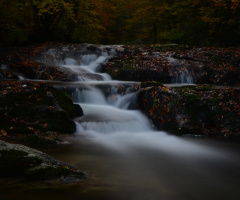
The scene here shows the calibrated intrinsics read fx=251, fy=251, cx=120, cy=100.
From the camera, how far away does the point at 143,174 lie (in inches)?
142

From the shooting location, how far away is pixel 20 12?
14.8 m

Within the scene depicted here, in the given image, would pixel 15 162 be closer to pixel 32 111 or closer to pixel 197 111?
pixel 32 111

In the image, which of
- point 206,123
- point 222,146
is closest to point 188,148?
point 222,146

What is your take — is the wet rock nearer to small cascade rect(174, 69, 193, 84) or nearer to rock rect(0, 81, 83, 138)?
small cascade rect(174, 69, 193, 84)

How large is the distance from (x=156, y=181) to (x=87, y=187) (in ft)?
3.19

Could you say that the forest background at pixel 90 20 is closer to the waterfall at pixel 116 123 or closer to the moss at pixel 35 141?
the waterfall at pixel 116 123

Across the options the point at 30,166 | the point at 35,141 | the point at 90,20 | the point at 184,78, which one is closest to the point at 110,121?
the point at 35,141

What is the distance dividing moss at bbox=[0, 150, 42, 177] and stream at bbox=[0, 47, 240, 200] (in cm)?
15

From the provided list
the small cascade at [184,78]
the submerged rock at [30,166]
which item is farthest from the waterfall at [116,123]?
the small cascade at [184,78]

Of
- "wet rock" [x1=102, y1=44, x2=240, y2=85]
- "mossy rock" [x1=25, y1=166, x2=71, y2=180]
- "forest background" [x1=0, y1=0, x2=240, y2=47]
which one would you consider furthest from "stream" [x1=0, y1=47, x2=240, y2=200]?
"forest background" [x1=0, y1=0, x2=240, y2=47]

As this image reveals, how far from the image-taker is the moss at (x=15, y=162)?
119 inches

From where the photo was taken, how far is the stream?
2.82m

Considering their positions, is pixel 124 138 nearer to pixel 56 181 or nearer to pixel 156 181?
pixel 156 181

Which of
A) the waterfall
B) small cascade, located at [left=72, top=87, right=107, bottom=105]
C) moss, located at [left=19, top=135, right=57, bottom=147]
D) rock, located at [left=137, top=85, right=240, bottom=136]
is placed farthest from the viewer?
small cascade, located at [left=72, top=87, right=107, bottom=105]
